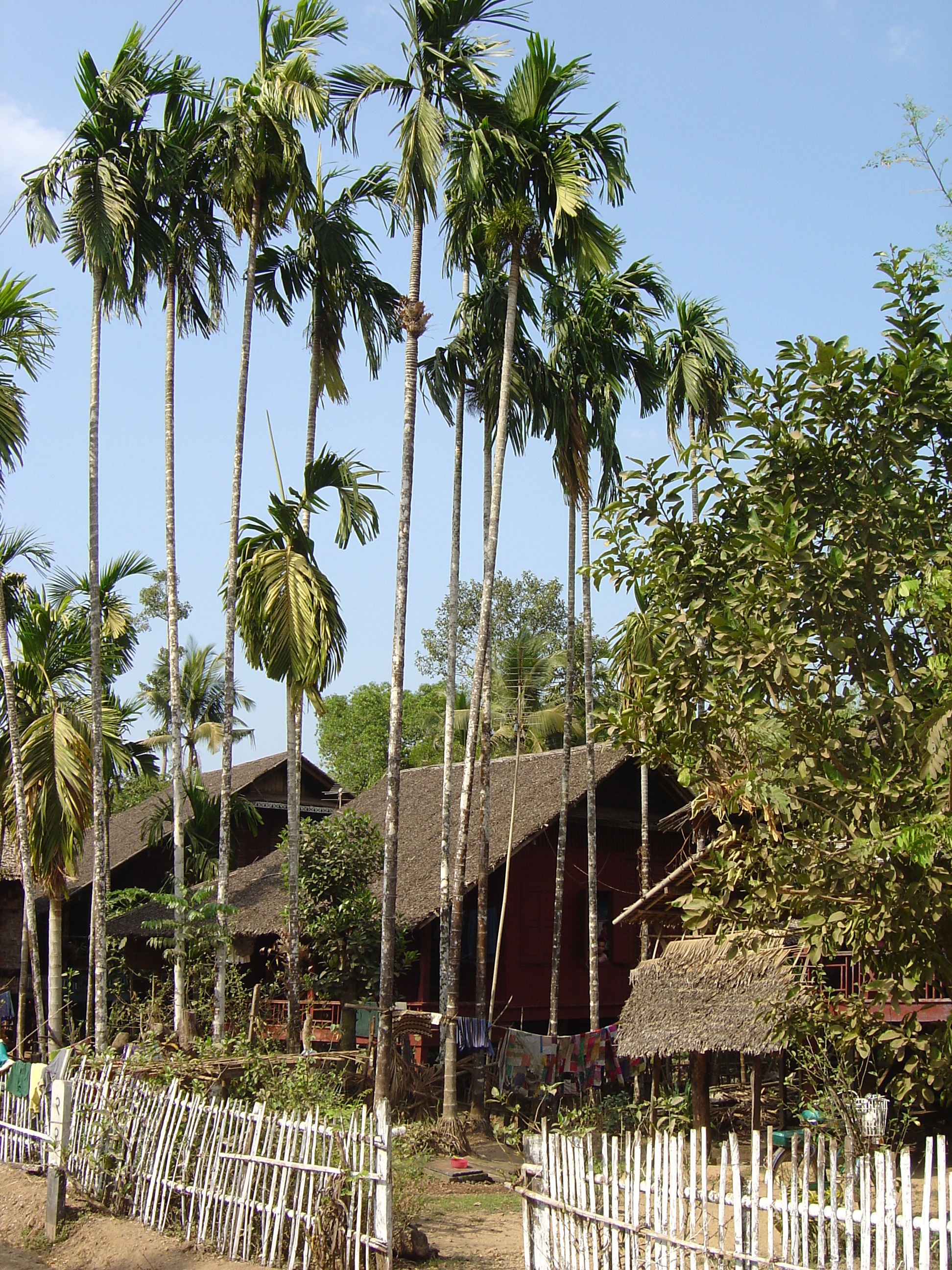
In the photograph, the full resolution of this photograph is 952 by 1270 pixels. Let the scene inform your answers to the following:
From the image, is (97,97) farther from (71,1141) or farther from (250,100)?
(71,1141)

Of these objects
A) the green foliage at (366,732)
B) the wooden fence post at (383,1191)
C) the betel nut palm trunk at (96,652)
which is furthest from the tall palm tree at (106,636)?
the green foliage at (366,732)

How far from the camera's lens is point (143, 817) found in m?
30.7

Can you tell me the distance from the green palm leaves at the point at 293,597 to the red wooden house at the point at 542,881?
5.27 metres

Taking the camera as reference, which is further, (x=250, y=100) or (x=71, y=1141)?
(x=250, y=100)

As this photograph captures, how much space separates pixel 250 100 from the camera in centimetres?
1627

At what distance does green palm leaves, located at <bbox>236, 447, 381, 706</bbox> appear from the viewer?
15414 millimetres

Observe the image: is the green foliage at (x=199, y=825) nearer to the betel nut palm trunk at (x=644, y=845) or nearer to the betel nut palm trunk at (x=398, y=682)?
the betel nut palm trunk at (x=644, y=845)

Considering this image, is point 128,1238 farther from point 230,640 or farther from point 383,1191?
point 230,640

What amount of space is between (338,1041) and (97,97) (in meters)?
14.3

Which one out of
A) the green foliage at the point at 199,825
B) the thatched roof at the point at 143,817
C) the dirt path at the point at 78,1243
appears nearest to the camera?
the dirt path at the point at 78,1243

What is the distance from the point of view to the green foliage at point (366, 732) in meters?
44.3

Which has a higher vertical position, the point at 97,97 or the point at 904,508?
the point at 97,97

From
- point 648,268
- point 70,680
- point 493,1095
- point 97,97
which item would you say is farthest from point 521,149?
point 493,1095

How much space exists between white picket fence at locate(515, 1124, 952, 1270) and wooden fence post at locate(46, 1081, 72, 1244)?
178 inches
